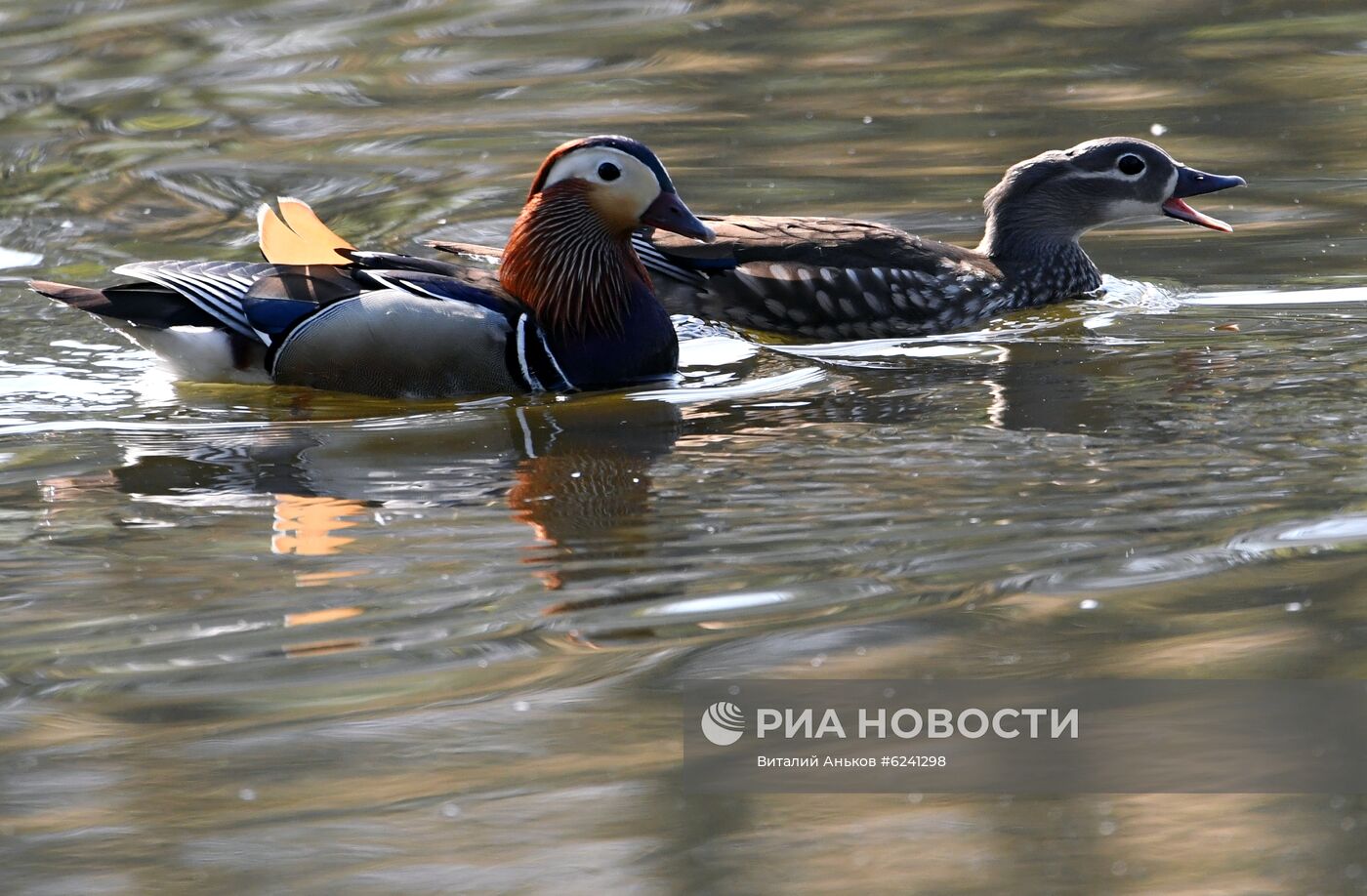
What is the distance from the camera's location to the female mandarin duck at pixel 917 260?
29.5 ft

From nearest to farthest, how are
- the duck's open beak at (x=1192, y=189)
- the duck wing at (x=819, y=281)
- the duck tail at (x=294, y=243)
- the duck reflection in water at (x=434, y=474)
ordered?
the duck reflection in water at (x=434, y=474), the duck tail at (x=294, y=243), the duck wing at (x=819, y=281), the duck's open beak at (x=1192, y=189)

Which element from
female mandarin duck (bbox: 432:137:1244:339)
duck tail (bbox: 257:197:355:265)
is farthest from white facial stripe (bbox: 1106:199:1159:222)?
duck tail (bbox: 257:197:355:265)

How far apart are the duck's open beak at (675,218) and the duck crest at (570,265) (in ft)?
0.81

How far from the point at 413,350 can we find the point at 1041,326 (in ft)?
9.99

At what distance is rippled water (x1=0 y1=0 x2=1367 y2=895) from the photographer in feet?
13.2

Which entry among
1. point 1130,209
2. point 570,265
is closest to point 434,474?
point 570,265

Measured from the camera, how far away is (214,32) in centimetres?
1694

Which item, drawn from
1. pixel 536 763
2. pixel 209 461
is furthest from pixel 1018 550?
pixel 209 461

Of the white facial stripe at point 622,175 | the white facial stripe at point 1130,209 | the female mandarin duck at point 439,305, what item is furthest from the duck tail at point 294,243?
the white facial stripe at point 1130,209

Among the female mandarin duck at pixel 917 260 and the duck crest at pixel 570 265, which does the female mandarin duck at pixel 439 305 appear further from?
the female mandarin duck at pixel 917 260

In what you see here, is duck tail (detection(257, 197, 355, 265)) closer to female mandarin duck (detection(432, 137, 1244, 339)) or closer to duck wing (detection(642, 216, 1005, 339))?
female mandarin duck (detection(432, 137, 1244, 339))

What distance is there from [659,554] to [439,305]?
96.0 inches

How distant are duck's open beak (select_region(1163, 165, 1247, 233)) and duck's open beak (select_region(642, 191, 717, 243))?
9.38 feet

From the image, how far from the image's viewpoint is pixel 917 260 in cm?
914
